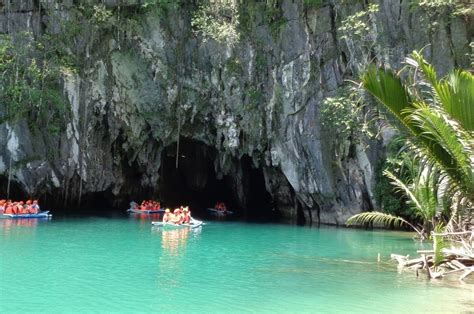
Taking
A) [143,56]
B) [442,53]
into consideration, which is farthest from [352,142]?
[143,56]

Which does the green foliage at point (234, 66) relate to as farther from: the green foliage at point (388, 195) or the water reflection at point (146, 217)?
the water reflection at point (146, 217)

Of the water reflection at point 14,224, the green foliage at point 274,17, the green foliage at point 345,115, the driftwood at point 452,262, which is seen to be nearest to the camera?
the driftwood at point 452,262

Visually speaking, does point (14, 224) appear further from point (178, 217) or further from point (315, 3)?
point (315, 3)

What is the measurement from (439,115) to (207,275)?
6.10 meters

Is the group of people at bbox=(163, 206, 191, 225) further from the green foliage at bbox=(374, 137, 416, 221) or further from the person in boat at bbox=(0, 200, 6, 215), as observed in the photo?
the green foliage at bbox=(374, 137, 416, 221)

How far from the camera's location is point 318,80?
22.6 metres

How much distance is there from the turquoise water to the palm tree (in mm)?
2577

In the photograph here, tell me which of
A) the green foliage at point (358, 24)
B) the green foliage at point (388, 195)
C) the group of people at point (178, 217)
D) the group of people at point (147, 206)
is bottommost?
the group of people at point (178, 217)

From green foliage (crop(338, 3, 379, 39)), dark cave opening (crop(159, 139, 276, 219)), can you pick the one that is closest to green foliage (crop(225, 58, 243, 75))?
green foliage (crop(338, 3, 379, 39))

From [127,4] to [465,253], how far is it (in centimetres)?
1918

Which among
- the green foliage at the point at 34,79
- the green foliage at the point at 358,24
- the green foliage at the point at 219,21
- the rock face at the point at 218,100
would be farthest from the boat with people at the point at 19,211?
the green foliage at the point at 358,24

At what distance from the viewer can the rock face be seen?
73.4 ft

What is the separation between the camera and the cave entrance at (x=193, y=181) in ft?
104

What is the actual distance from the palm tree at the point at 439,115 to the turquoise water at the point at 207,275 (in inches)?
101
